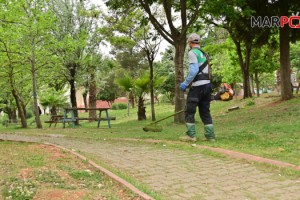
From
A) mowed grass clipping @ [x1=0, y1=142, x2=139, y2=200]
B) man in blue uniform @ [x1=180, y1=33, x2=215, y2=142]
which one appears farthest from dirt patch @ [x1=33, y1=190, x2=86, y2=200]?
man in blue uniform @ [x1=180, y1=33, x2=215, y2=142]

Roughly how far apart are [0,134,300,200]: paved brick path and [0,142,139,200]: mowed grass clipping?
0.49 metres

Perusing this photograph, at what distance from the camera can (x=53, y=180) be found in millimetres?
4090

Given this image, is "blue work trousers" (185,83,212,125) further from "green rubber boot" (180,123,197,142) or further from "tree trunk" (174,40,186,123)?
"tree trunk" (174,40,186,123)

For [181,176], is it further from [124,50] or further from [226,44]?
[124,50]

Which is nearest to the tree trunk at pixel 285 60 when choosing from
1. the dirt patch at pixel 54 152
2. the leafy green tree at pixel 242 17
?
the leafy green tree at pixel 242 17

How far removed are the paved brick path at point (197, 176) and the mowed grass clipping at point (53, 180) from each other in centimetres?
49

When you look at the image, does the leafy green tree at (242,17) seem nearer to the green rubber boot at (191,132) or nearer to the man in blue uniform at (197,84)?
the man in blue uniform at (197,84)

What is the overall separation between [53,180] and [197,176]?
5.97 feet

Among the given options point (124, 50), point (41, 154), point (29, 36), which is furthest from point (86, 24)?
point (124, 50)

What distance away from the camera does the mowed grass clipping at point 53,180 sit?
11.6 feet

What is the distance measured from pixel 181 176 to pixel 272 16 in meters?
11.9

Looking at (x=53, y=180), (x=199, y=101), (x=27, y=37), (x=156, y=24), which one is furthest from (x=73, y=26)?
(x=53, y=180)

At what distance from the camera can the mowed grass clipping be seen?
11.6ft

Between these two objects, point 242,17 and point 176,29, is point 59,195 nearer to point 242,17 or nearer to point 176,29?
point 176,29
